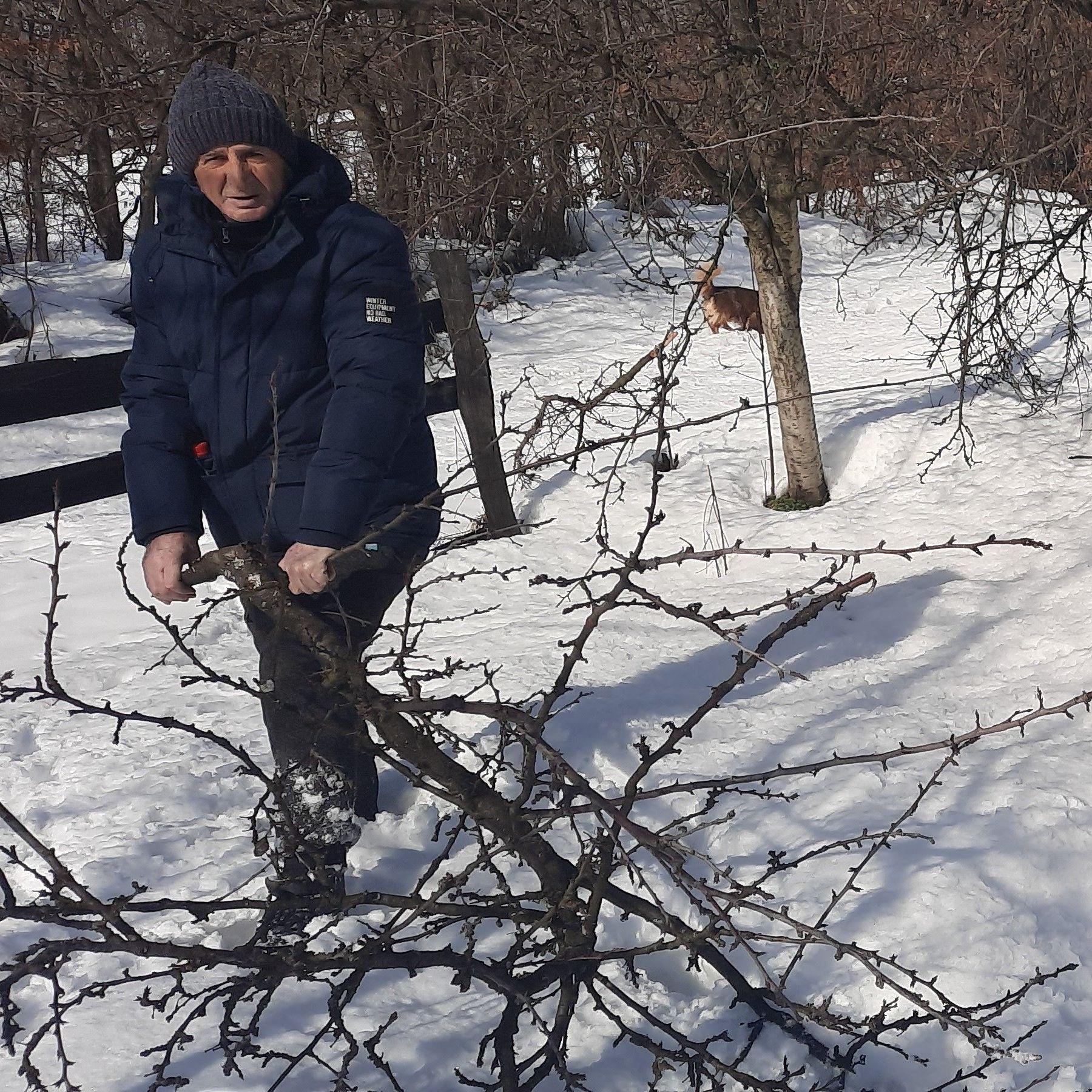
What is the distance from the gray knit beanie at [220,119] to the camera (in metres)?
1.98

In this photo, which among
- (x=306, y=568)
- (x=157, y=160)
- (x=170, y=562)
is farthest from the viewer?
(x=157, y=160)

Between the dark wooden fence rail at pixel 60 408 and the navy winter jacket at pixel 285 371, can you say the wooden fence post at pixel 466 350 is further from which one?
the navy winter jacket at pixel 285 371

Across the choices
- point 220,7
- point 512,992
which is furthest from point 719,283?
point 512,992

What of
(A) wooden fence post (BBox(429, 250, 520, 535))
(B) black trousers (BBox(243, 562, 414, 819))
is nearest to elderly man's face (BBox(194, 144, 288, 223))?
(B) black trousers (BBox(243, 562, 414, 819))

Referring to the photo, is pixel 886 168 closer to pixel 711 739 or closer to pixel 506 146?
pixel 506 146

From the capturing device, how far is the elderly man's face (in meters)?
2.01

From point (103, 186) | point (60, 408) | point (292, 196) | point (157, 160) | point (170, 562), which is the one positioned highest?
point (103, 186)

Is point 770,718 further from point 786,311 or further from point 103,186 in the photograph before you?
point 103,186

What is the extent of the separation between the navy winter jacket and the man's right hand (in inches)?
1.0

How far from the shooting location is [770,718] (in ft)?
10.0

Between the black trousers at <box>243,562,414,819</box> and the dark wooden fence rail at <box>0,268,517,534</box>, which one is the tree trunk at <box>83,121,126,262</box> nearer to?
the dark wooden fence rail at <box>0,268,517,534</box>

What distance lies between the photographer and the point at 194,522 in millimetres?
2160

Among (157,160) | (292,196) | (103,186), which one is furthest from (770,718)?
(103,186)

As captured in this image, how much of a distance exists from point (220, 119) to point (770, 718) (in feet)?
6.92
